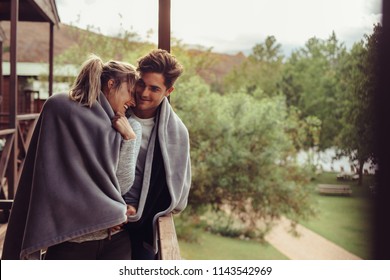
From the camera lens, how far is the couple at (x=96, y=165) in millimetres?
1495

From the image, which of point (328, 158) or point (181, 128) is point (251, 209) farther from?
point (181, 128)

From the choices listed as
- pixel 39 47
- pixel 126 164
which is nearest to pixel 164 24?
pixel 126 164

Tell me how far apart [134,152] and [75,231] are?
294mm

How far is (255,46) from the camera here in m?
25.8

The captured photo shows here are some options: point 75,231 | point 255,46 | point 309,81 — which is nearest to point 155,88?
point 75,231

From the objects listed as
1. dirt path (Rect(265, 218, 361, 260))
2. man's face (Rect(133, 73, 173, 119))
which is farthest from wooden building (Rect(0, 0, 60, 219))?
dirt path (Rect(265, 218, 361, 260))

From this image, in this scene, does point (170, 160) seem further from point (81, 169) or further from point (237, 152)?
point (237, 152)

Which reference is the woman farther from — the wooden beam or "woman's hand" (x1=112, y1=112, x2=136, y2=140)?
the wooden beam

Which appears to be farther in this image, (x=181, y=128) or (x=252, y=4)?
(x=252, y=4)

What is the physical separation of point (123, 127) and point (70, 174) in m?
0.21

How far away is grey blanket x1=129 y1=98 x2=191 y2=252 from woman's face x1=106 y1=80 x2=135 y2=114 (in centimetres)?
16

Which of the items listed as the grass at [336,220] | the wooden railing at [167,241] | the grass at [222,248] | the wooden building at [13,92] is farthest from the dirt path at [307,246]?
the wooden railing at [167,241]

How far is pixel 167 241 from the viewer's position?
1.54 metres

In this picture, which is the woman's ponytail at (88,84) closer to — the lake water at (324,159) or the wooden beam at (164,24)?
the wooden beam at (164,24)
